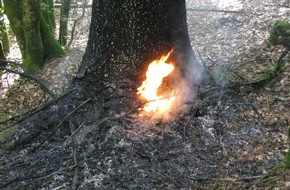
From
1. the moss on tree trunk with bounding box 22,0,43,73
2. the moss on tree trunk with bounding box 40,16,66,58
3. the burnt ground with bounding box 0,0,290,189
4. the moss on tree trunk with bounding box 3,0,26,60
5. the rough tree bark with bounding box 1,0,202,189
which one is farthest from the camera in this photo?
the moss on tree trunk with bounding box 40,16,66,58

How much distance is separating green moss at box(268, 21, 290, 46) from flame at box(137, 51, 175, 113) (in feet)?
6.77

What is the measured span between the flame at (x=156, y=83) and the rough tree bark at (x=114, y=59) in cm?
8

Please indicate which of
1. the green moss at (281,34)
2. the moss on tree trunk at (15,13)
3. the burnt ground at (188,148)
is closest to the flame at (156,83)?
the burnt ground at (188,148)

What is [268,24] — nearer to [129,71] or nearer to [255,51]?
[255,51]

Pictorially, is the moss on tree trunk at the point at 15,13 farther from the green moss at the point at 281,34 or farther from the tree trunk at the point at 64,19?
the green moss at the point at 281,34

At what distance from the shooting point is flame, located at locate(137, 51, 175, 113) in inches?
180

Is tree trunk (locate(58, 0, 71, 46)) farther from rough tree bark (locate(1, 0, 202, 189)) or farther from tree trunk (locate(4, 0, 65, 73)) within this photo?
rough tree bark (locate(1, 0, 202, 189))

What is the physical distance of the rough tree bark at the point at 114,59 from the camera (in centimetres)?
441

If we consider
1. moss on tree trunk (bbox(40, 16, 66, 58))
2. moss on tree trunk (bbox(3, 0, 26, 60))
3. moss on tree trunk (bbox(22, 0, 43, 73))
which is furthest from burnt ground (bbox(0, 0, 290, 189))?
moss on tree trunk (bbox(3, 0, 26, 60))

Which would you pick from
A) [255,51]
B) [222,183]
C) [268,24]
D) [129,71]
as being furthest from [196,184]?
[268,24]

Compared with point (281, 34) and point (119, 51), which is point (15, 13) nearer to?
point (119, 51)

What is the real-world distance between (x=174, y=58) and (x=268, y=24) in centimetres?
306

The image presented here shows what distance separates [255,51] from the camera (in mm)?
5836

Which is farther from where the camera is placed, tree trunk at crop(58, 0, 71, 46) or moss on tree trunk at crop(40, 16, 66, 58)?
tree trunk at crop(58, 0, 71, 46)
